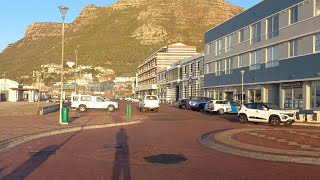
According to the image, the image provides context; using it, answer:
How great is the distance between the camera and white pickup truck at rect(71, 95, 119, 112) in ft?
151

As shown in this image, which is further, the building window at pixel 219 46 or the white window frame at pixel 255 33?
the building window at pixel 219 46

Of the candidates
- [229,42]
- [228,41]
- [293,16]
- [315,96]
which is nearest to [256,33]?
[293,16]

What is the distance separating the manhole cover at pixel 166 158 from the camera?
12336 millimetres

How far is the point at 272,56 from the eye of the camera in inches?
1690

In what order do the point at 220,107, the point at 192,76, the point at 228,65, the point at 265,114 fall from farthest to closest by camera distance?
the point at 192,76 < the point at 228,65 < the point at 220,107 < the point at 265,114

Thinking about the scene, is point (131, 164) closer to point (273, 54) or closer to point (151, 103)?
point (273, 54)

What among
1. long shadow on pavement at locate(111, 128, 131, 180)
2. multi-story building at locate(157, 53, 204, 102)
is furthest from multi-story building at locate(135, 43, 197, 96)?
long shadow on pavement at locate(111, 128, 131, 180)

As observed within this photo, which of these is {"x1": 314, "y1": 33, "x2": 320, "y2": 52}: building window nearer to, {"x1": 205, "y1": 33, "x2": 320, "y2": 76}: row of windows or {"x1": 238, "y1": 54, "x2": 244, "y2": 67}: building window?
{"x1": 205, "y1": 33, "x2": 320, "y2": 76}: row of windows

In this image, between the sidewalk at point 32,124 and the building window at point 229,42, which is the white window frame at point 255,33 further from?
the sidewalk at point 32,124

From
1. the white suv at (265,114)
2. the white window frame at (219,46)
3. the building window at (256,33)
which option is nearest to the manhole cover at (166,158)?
the white suv at (265,114)

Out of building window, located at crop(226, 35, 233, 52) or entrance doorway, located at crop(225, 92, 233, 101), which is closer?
building window, located at crop(226, 35, 233, 52)

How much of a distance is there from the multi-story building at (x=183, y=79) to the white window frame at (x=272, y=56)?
2543 cm

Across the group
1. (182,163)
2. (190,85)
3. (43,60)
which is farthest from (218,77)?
(43,60)

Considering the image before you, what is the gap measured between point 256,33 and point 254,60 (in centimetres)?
296
